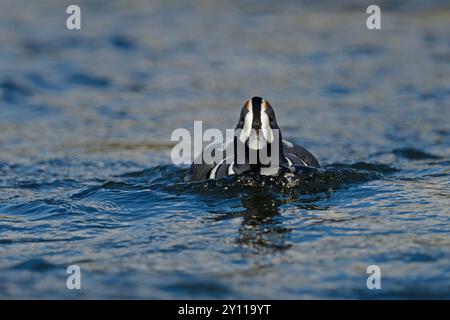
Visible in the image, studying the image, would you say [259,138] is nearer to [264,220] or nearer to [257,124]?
[257,124]

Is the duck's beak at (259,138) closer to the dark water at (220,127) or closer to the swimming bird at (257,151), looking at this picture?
the swimming bird at (257,151)

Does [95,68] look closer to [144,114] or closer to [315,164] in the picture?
[144,114]

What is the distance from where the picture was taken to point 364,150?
1182cm

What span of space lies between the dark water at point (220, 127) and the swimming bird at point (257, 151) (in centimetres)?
17

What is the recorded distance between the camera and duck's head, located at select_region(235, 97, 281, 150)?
318 inches

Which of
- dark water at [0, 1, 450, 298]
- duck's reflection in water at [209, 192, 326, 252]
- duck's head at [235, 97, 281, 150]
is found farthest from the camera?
duck's head at [235, 97, 281, 150]

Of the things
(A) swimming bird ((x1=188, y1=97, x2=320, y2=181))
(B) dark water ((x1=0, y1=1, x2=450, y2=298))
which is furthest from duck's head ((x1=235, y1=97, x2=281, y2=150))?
(B) dark water ((x1=0, y1=1, x2=450, y2=298))

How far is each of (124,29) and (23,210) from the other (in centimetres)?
1003

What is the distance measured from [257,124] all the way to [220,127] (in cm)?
501

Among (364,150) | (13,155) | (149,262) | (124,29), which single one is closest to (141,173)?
(13,155)

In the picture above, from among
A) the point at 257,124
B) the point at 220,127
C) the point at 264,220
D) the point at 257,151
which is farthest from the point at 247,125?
the point at 220,127

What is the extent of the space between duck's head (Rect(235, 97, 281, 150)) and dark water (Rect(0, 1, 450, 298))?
1.92 ft

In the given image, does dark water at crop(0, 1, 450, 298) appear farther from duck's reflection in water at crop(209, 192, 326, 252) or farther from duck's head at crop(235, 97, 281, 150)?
duck's head at crop(235, 97, 281, 150)

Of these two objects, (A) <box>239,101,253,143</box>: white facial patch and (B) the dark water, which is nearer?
(B) the dark water
